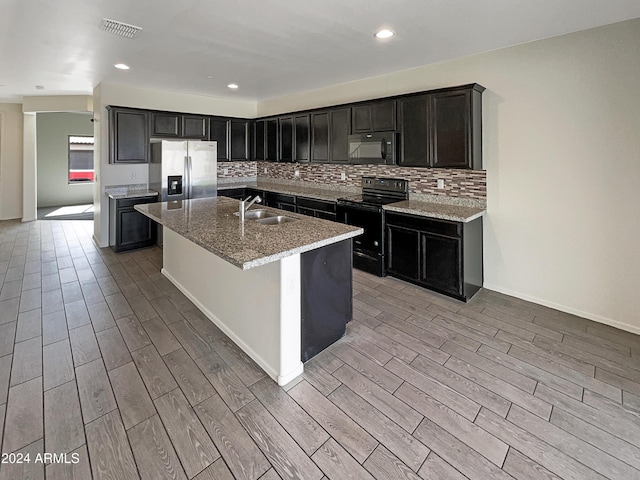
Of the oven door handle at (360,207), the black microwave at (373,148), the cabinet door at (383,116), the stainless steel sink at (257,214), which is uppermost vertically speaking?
the cabinet door at (383,116)

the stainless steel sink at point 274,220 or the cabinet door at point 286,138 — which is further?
the cabinet door at point 286,138

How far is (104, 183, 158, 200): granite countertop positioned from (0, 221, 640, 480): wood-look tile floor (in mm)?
2259

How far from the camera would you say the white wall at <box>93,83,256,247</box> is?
529cm

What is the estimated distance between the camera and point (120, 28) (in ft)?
9.97

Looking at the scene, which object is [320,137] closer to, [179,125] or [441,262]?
[179,125]

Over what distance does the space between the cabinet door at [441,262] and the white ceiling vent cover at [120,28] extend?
11.5 ft

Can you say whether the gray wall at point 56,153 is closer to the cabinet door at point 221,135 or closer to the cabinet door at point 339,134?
the cabinet door at point 221,135

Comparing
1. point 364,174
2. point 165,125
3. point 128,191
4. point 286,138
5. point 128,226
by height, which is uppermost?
point 165,125

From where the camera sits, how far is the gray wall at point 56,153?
30.7 ft

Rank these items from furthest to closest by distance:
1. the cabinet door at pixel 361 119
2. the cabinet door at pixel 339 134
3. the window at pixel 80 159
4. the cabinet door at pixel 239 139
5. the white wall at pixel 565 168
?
the window at pixel 80 159 < the cabinet door at pixel 239 139 < the cabinet door at pixel 339 134 < the cabinet door at pixel 361 119 < the white wall at pixel 565 168

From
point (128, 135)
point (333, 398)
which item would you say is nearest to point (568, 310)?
point (333, 398)

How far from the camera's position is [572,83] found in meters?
3.06

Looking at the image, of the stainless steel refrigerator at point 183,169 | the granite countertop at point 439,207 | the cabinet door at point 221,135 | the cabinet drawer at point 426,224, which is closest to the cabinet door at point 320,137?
the granite countertop at point 439,207

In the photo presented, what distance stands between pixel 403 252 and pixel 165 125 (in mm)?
4582
